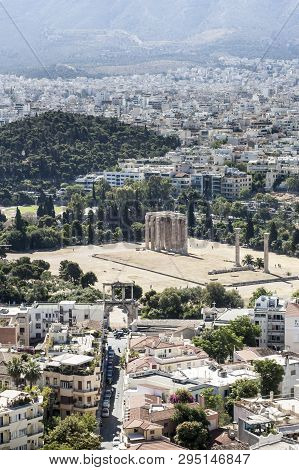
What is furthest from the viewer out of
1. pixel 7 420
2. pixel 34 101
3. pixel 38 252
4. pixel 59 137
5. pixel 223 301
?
pixel 34 101

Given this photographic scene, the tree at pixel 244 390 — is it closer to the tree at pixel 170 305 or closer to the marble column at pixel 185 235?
the tree at pixel 170 305

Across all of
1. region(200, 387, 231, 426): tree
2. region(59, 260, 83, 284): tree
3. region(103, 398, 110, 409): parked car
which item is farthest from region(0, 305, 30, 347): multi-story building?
region(59, 260, 83, 284): tree

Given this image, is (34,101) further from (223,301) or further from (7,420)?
(7,420)

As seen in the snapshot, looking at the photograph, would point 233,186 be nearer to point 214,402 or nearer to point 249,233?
point 249,233

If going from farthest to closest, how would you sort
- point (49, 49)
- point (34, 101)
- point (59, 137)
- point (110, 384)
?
point (34, 101)
point (49, 49)
point (59, 137)
point (110, 384)

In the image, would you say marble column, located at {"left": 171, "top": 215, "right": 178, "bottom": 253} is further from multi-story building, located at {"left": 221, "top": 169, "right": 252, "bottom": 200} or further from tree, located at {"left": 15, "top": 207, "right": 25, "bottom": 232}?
multi-story building, located at {"left": 221, "top": 169, "right": 252, "bottom": 200}

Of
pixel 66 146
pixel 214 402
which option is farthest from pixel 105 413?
pixel 66 146

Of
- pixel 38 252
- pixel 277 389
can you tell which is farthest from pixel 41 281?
pixel 277 389
